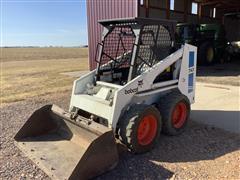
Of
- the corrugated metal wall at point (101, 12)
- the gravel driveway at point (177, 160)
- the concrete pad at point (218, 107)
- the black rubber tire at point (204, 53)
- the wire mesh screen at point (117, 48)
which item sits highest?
the corrugated metal wall at point (101, 12)

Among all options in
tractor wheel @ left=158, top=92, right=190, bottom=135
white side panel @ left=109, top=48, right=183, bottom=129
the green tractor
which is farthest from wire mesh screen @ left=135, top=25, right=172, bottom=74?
the green tractor

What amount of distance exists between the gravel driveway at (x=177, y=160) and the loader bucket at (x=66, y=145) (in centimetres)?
20

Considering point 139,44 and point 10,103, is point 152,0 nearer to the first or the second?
point 10,103

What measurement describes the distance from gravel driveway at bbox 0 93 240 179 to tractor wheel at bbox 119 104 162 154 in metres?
0.17

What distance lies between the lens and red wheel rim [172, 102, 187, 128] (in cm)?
507

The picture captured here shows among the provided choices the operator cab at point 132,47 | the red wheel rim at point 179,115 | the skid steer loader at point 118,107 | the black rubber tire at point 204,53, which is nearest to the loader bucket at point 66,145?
the skid steer loader at point 118,107

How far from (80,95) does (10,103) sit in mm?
3876

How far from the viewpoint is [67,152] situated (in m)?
4.07

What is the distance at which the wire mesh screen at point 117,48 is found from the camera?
16.8 ft

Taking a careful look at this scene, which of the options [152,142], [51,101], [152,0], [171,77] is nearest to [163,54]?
[171,77]

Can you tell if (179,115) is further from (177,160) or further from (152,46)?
(152,46)

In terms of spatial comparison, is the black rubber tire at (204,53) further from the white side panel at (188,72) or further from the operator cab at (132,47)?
the operator cab at (132,47)

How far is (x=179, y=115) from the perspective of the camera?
5.18 meters

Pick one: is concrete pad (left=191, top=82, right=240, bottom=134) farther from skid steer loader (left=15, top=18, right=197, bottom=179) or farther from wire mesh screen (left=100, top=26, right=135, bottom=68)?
wire mesh screen (left=100, top=26, right=135, bottom=68)
